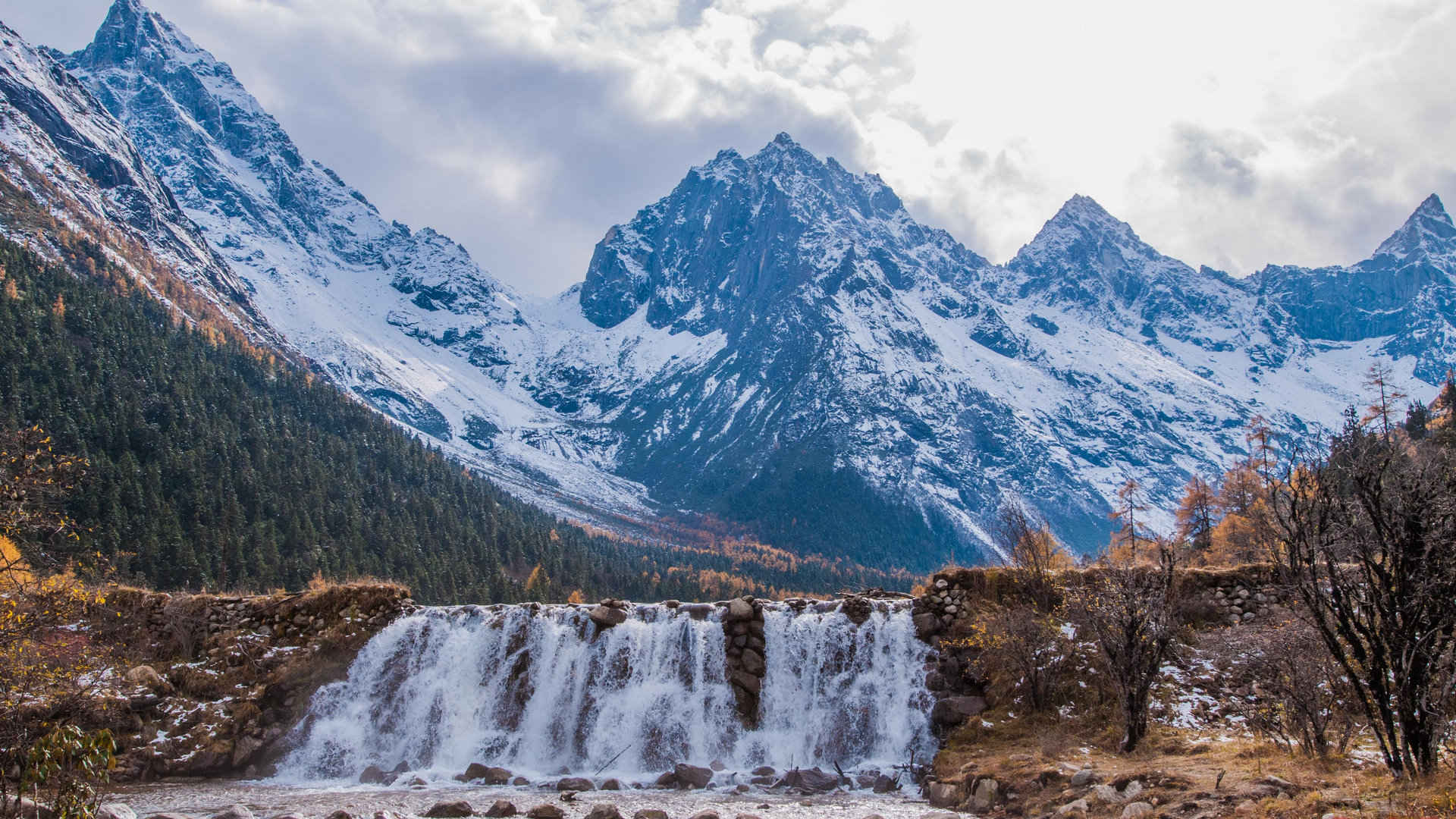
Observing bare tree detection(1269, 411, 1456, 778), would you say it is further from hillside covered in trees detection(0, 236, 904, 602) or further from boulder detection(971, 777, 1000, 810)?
hillside covered in trees detection(0, 236, 904, 602)

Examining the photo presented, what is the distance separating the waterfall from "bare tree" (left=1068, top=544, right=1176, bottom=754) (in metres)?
9.47

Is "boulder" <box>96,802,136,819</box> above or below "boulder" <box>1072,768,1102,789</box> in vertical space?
below

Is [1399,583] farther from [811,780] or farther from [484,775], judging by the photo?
[484,775]

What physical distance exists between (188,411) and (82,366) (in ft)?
58.0

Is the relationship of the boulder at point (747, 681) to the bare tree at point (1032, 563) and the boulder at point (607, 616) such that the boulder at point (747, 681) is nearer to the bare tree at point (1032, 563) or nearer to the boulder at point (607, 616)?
the boulder at point (607, 616)

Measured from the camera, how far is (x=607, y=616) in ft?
131

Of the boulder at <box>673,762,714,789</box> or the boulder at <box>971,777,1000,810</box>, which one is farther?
the boulder at <box>673,762,714,789</box>

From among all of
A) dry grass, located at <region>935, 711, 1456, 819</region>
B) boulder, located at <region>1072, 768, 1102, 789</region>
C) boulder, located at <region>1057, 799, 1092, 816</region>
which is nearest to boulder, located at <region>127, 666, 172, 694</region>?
dry grass, located at <region>935, 711, 1456, 819</region>

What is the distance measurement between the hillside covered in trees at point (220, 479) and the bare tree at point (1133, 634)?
3897 inches

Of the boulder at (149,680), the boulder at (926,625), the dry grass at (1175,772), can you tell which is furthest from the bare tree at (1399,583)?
the boulder at (149,680)

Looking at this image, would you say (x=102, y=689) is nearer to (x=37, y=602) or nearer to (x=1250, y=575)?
(x=37, y=602)

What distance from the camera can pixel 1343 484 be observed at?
17.1m

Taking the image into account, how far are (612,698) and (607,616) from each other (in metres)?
4.25

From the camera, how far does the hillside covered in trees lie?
103500 millimetres
